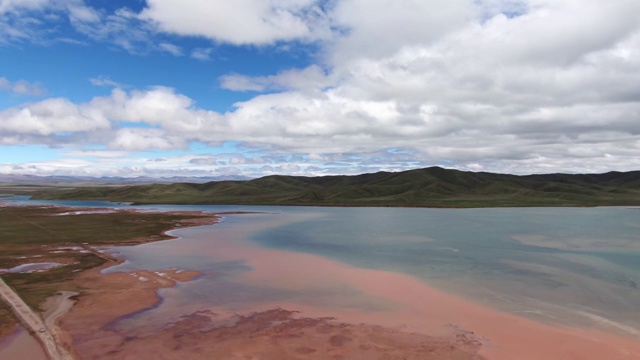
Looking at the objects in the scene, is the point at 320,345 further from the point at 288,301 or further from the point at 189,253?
the point at 189,253

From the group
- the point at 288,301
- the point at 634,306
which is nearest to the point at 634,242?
the point at 634,306

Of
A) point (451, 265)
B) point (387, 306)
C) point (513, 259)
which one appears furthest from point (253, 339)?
point (513, 259)

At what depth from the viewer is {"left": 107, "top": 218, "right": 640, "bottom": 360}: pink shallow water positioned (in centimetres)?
2097

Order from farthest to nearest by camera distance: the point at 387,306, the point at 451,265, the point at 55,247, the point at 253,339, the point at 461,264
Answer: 1. the point at 55,247
2. the point at 461,264
3. the point at 451,265
4. the point at 387,306
5. the point at 253,339

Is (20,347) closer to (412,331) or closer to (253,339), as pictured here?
(253,339)

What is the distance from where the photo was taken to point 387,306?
2830 centimetres

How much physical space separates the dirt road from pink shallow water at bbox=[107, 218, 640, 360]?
172 inches

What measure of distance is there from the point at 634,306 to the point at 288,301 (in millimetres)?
23352

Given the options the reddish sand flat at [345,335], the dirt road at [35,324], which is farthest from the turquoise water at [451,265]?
the dirt road at [35,324]

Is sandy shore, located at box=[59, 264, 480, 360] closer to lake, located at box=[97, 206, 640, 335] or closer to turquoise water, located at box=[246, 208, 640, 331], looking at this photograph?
lake, located at box=[97, 206, 640, 335]

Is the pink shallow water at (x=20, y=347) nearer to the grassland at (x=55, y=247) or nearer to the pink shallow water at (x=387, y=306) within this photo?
the grassland at (x=55, y=247)

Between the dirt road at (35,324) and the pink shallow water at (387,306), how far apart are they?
14.4 ft

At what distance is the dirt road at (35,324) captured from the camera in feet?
65.7

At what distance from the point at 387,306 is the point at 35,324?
69.6 ft
